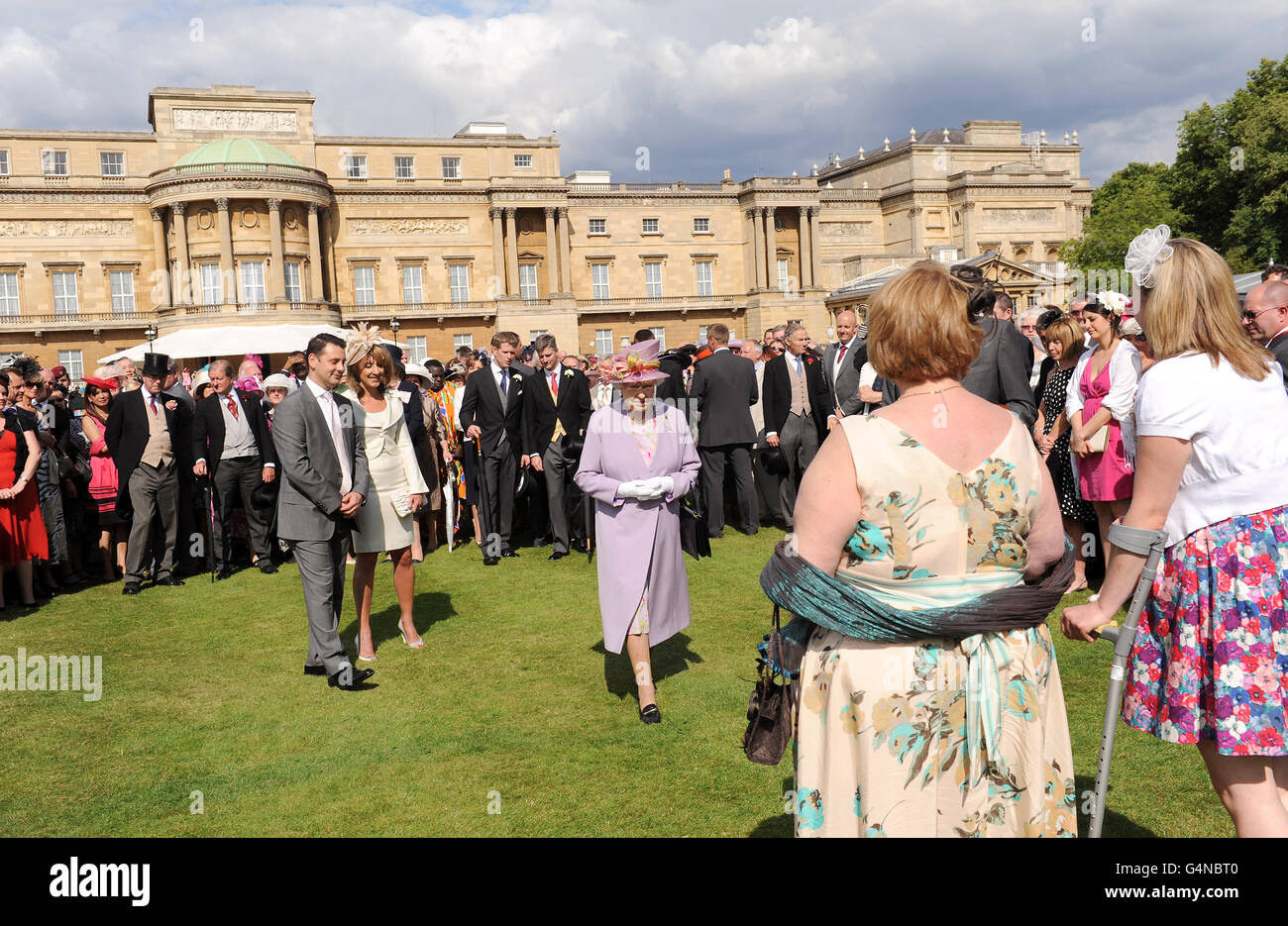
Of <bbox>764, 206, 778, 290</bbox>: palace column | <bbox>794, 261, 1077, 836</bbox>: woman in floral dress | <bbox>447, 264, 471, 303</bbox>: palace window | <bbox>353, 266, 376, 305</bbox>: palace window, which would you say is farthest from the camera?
<bbox>764, 206, 778, 290</bbox>: palace column

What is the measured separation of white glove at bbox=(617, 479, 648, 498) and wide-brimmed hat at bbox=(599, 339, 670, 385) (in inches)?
24.6

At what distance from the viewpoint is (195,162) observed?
46.6m

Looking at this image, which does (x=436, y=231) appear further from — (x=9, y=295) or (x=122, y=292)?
(x=9, y=295)

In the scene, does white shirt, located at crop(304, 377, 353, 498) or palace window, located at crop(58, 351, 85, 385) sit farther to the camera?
palace window, located at crop(58, 351, 85, 385)

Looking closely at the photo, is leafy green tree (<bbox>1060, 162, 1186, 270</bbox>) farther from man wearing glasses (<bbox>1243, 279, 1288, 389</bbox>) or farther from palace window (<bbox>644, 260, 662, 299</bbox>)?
man wearing glasses (<bbox>1243, 279, 1288, 389</bbox>)

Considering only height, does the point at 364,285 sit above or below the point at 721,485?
above

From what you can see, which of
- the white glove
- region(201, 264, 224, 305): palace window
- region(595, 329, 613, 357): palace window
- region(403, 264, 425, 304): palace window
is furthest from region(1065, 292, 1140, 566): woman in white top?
region(595, 329, 613, 357): palace window

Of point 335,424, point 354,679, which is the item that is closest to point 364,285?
point 335,424

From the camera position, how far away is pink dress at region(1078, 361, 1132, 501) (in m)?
7.30

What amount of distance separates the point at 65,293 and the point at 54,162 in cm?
697

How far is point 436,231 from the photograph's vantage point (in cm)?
5403
